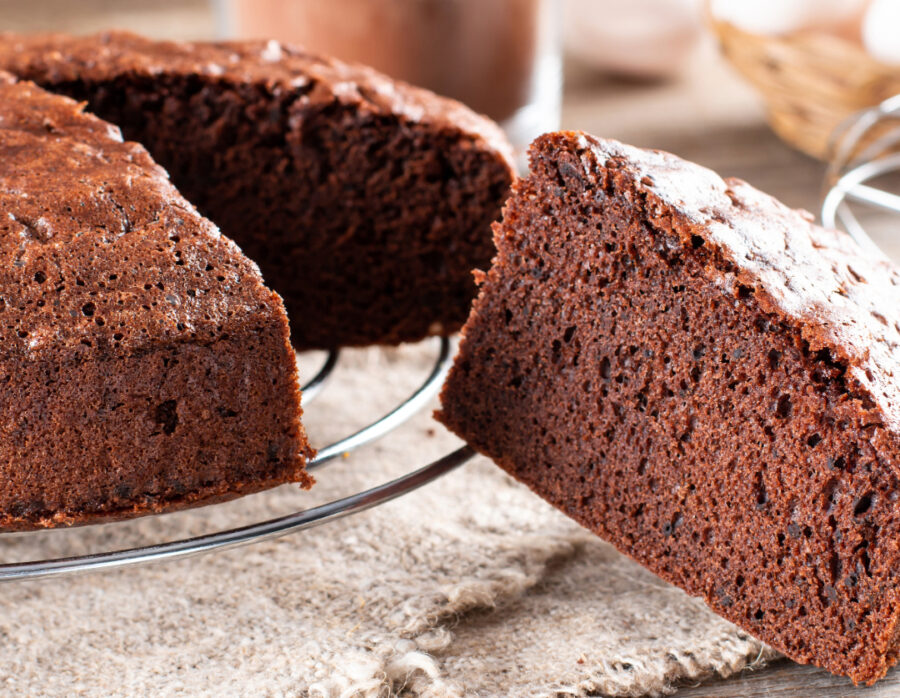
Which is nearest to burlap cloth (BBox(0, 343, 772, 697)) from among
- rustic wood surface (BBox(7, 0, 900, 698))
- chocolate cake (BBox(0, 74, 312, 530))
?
chocolate cake (BBox(0, 74, 312, 530))

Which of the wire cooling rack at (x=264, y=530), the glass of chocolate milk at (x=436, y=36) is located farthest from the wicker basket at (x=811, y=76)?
the wire cooling rack at (x=264, y=530)

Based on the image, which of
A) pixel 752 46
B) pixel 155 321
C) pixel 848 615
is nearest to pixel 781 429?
pixel 848 615

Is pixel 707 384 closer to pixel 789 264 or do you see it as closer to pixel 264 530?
pixel 789 264

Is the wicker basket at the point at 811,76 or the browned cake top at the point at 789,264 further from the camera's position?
the wicker basket at the point at 811,76

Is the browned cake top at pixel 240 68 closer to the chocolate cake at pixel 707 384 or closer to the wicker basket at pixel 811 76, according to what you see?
the chocolate cake at pixel 707 384

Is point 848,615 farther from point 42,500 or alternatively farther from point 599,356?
point 42,500

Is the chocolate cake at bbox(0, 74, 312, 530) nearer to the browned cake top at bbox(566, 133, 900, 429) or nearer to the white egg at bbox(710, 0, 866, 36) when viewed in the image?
the browned cake top at bbox(566, 133, 900, 429)

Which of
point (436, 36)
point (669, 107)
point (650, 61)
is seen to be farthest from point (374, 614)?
point (650, 61)
